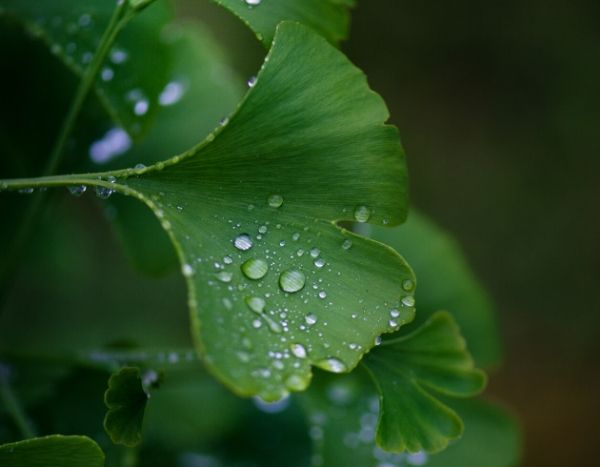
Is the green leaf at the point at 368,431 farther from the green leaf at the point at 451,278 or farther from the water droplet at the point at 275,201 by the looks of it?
the water droplet at the point at 275,201

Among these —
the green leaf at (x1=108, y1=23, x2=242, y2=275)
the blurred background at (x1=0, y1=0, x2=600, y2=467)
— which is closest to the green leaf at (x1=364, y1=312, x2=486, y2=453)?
the green leaf at (x1=108, y1=23, x2=242, y2=275)

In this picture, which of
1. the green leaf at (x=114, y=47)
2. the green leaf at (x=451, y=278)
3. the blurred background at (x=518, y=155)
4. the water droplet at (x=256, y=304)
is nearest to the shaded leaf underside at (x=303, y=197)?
the water droplet at (x=256, y=304)

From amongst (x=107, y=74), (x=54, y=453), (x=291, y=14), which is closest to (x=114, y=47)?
(x=107, y=74)

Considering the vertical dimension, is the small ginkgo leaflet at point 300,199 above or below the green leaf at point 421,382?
above

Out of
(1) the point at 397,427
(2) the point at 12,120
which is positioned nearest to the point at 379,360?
(1) the point at 397,427

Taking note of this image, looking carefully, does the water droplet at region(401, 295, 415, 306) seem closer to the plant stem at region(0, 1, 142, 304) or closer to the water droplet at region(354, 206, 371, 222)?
the water droplet at region(354, 206, 371, 222)

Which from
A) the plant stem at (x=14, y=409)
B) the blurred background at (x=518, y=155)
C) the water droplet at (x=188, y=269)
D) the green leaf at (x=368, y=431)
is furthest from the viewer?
the blurred background at (x=518, y=155)

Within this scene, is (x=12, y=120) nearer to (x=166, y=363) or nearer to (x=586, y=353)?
(x=166, y=363)

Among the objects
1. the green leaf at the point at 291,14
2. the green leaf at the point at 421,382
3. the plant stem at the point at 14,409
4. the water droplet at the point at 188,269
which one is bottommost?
the plant stem at the point at 14,409
